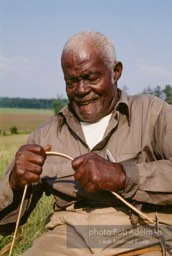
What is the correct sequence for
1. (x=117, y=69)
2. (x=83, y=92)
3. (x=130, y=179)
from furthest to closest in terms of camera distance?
(x=117, y=69)
(x=83, y=92)
(x=130, y=179)

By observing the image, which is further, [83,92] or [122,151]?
[83,92]

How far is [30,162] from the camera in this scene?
3.20 metres

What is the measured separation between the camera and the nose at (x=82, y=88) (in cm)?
366

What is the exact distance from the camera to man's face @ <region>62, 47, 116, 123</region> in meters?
3.64

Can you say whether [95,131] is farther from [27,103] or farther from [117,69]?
[27,103]

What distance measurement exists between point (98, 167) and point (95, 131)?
→ 732mm

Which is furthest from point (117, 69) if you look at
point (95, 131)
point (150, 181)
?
point (150, 181)

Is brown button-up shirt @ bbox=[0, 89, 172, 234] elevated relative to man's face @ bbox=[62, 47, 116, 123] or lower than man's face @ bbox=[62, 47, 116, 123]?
lower

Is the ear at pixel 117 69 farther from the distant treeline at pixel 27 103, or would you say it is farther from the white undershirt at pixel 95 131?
the distant treeline at pixel 27 103

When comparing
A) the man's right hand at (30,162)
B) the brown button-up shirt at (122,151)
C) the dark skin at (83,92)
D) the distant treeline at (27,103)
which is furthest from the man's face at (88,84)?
the distant treeline at (27,103)

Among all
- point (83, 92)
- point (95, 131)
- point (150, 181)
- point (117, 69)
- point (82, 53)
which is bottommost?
point (150, 181)

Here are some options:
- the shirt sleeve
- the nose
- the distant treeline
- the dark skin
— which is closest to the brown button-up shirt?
the shirt sleeve

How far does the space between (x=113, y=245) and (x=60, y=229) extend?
493 millimetres

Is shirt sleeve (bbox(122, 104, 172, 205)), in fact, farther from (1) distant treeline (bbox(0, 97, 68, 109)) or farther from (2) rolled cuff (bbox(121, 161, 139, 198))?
(1) distant treeline (bbox(0, 97, 68, 109))
